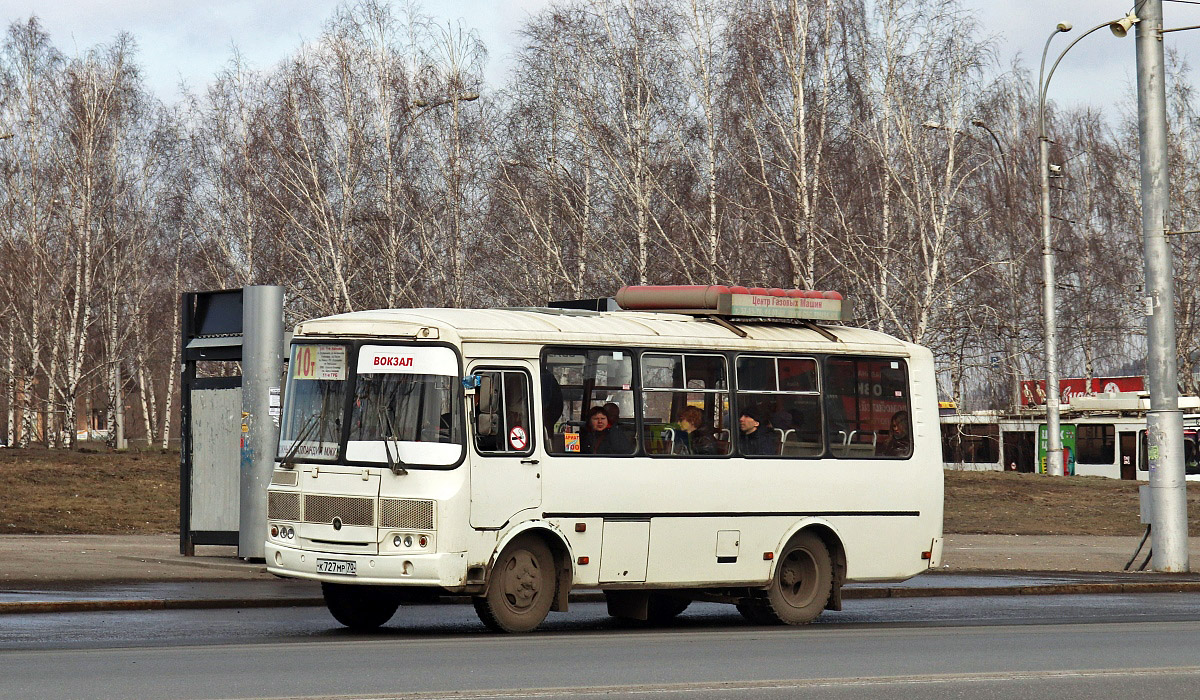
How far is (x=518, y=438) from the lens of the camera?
14023mm

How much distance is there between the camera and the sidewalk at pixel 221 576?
615 inches

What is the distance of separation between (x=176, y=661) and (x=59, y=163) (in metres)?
41.2

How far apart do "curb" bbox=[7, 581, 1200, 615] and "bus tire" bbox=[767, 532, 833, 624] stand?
3.14 meters

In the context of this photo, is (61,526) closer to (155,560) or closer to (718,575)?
(155,560)

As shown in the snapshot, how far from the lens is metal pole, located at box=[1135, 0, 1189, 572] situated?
75.1ft

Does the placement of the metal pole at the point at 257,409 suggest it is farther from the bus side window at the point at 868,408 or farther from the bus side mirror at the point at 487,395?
the bus side window at the point at 868,408

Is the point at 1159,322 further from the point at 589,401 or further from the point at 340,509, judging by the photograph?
the point at 340,509

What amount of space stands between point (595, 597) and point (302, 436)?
531 cm

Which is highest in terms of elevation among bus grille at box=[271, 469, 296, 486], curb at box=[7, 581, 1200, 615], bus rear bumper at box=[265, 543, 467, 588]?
bus grille at box=[271, 469, 296, 486]

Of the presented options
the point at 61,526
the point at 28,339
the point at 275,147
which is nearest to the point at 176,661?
the point at 61,526

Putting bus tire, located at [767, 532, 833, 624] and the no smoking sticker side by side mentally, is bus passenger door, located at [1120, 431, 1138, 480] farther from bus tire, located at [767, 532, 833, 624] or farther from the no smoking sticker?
the no smoking sticker

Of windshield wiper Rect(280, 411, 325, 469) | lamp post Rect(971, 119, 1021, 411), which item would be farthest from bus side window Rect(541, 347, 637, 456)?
lamp post Rect(971, 119, 1021, 411)

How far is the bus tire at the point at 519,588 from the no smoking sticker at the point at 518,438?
774mm

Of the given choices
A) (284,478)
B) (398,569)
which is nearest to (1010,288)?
(284,478)
